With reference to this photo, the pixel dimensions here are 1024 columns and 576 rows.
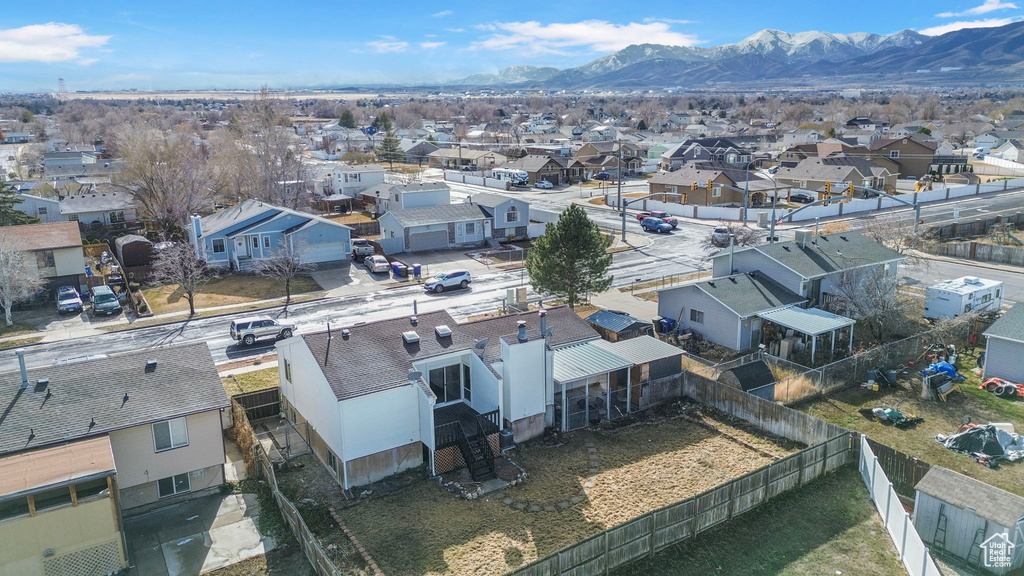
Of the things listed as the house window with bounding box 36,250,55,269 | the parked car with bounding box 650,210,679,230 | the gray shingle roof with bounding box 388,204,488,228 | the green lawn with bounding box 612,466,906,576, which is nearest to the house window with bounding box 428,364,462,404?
the green lawn with bounding box 612,466,906,576

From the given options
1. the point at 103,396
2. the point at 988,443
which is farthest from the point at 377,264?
the point at 988,443

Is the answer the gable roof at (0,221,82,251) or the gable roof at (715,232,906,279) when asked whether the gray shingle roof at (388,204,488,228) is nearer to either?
the gable roof at (0,221,82,251)

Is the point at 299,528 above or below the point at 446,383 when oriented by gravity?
below

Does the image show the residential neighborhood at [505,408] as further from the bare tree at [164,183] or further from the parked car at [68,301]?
the bare tree at [164,183]

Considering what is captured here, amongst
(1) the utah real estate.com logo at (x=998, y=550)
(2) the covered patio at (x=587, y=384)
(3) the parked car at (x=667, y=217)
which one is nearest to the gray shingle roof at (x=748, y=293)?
(2) the covered patio at (x=587, y=384)

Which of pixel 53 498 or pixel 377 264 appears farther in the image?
pixel 377 264

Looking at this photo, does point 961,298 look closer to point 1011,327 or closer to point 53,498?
point 1011,327
